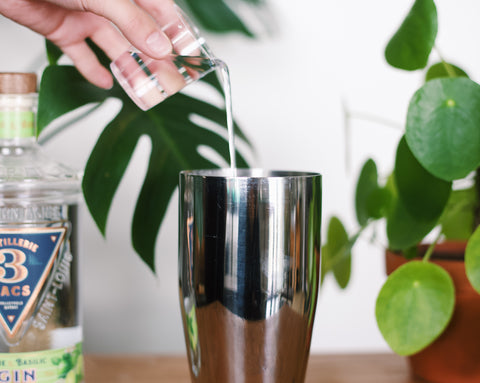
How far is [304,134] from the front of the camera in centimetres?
122

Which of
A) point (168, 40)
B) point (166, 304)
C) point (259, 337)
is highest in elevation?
point (168, 40)

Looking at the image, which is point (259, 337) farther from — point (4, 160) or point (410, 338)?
point (4, 160)

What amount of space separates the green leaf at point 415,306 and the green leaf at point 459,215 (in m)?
0.16

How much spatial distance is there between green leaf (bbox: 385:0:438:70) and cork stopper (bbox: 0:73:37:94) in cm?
44

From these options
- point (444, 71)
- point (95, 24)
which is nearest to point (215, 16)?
Result: point (95, 24)

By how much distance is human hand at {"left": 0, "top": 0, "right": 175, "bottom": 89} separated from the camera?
0.65 m

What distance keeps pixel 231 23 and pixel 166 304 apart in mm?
592

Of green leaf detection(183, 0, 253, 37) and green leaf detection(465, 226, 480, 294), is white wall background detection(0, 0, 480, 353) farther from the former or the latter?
green leaf detection(465, 226, 480, 294)

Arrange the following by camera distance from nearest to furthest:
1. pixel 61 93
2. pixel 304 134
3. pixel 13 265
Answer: pixel 13 265 → pixel 61 93 → pixel 304 134

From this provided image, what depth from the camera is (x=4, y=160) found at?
76 cm

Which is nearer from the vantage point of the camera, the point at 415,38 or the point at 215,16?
the point at 415,38

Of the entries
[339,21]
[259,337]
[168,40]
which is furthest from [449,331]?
[339,21]

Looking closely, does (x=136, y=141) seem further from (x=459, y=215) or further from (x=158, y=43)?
(x=459, y=215)

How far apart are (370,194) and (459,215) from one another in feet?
0.52
